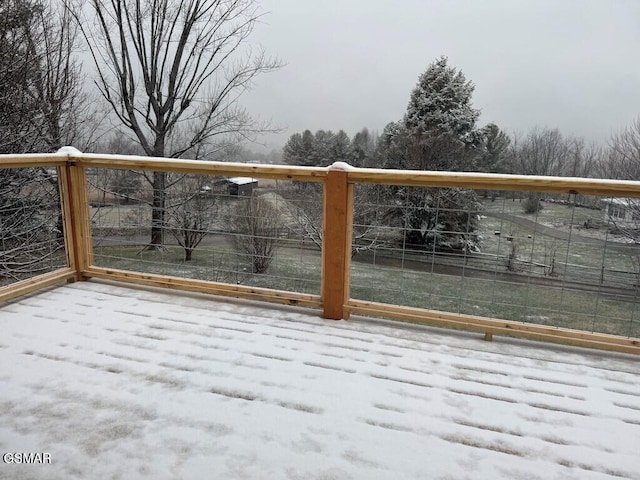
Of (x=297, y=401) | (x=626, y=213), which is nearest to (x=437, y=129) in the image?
(x=626, y=213)

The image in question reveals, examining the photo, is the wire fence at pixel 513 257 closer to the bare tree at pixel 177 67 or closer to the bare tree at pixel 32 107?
the bare tree at pixel 32 107

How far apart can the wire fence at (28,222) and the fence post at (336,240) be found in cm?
244

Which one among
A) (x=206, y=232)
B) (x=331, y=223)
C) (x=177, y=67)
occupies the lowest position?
(x=206, y=232)

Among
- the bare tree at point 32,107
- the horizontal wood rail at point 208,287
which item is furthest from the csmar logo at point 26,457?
the bare tree at point 32,107

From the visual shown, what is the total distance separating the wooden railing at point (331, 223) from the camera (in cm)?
225

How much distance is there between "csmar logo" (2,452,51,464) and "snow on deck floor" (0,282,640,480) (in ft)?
0.09

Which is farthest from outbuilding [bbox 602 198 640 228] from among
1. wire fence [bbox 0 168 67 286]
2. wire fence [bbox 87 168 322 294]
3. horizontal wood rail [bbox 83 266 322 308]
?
wire fence [bbox 0 168 67 286]

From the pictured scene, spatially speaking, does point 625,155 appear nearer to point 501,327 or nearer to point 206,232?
point 501,327

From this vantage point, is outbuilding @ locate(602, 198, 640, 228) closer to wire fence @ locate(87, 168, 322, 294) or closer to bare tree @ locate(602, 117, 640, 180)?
wire fence @ locate(87, 168, 322, 294)

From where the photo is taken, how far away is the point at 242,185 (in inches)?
122

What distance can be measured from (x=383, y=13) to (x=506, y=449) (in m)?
15.3

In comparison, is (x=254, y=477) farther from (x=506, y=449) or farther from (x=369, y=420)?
(x=506, y=449)

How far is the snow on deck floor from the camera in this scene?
1.42 m

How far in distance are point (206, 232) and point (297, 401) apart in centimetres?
231
